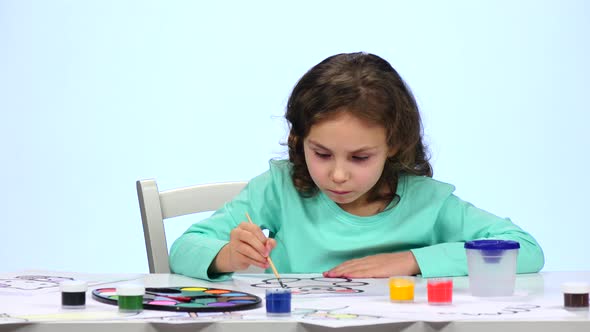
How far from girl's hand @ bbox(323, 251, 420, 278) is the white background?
1.47m

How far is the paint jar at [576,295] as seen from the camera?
3.35 feet

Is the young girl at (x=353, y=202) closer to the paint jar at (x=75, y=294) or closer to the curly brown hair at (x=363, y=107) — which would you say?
the curly brown hair at (x=363, y=107)

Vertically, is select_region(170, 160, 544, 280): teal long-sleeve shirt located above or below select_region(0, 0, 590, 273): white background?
below

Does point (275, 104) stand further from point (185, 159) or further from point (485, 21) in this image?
point (485, 21)

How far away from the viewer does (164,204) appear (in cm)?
178

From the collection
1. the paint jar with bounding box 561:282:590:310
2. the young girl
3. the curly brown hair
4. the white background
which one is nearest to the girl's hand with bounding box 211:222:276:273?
the young girl

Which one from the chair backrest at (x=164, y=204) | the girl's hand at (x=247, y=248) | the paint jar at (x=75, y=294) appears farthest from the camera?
the chair backrest at (x=164, y=204)

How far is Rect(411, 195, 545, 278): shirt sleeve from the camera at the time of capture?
142 centimetres

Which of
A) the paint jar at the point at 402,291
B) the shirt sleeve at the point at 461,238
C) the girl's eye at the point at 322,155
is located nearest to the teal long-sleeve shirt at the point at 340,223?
the shirt sleeve at the point at 461,238

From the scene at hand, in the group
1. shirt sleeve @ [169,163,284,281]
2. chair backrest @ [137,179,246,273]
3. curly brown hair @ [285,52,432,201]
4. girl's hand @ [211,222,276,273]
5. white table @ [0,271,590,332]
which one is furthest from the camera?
chair backrest @ [137,179,246,273]

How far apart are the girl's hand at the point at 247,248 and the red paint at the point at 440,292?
0.25 metres

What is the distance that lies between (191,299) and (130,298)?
0.32ft

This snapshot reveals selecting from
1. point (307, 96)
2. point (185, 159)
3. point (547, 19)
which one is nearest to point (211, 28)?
point (185, 159)

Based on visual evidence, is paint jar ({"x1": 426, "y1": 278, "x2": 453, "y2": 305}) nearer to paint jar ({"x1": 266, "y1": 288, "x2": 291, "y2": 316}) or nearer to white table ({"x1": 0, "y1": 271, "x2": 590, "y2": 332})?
white table ({"x1": 0, "y1": 271, "x2": 590, "y2": 332})
